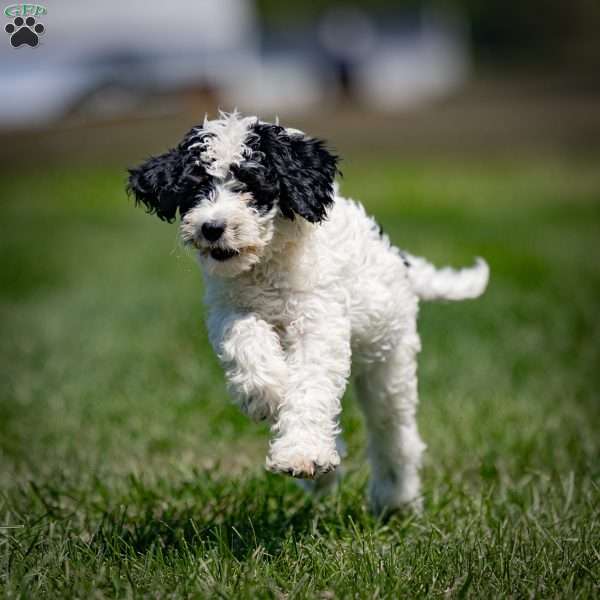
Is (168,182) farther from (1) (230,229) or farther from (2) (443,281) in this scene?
(2) (443,281)

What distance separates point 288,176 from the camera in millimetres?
4000

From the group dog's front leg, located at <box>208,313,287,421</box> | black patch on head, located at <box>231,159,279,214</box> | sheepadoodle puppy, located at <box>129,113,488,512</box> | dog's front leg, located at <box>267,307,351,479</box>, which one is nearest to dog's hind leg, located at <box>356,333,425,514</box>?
sheepadoodle puppy, located at <box>129,113,488,512</box>

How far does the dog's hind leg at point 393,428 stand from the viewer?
16.1ft

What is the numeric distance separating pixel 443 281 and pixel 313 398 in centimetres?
178

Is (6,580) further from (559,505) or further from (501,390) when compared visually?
(501,390)

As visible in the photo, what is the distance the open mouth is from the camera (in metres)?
3.87

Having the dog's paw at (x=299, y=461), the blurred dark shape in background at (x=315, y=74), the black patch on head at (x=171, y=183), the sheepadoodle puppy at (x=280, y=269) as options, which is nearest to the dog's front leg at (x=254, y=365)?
the sheepadoodle puppy at (x=280, y=269)

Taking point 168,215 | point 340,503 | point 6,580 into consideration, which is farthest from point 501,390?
point 6,580

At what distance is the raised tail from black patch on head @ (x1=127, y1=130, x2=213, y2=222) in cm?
151

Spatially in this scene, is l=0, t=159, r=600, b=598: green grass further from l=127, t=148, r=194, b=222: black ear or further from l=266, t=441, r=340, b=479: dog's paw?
l=266, t=441, r=340, b=479: dog's paw

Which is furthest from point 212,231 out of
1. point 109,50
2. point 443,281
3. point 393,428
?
point 109,50

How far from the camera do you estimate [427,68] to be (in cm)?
5566

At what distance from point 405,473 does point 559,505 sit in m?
0.79

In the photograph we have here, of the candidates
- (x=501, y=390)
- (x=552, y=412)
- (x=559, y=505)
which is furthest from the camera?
(x=501, y=390)
